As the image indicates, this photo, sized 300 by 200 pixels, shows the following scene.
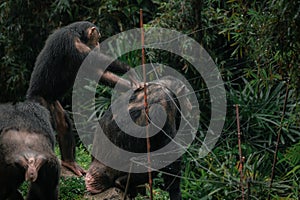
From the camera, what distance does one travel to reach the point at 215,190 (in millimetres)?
6781

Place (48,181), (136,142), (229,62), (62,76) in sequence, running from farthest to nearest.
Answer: (229,62) → (62,76) → (136,142) → (48,181)

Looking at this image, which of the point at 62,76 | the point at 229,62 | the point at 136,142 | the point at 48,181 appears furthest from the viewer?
the point at 229,62

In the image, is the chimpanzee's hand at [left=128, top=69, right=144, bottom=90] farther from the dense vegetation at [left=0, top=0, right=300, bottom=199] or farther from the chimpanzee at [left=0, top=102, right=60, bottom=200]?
the chimpanzee at [left=0, top=102, right=60, bottom=200]

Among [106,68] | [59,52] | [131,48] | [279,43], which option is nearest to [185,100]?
[106,68]

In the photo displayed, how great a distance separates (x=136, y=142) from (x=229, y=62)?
139 inches

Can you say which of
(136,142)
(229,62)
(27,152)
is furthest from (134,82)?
(229,62)

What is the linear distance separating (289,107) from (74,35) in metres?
2.98

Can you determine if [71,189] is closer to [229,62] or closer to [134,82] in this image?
[134,82]

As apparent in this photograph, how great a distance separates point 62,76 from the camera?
274 inches

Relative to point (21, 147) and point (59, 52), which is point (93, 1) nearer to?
point (59, 52)

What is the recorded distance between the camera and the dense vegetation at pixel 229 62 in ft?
14.7

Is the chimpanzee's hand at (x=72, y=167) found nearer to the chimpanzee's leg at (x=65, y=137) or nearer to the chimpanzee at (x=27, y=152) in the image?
the chimpanzee's leg at (x=65, y=137)

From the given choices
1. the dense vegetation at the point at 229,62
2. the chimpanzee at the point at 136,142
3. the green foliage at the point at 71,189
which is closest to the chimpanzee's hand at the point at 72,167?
the green foliage at the point at 71,189

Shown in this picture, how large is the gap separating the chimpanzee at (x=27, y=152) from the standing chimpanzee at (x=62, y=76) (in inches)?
60.5
